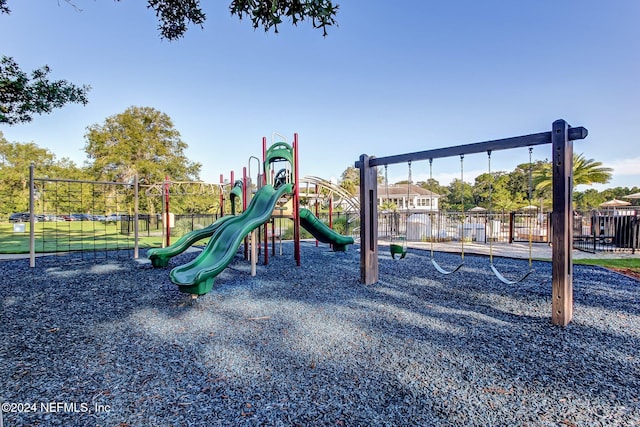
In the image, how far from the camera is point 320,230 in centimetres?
871

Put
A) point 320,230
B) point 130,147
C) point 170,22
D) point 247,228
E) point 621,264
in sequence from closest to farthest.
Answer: point 170,22 → point 247,228 → point 621,264 → point 320,230 → point 130,147

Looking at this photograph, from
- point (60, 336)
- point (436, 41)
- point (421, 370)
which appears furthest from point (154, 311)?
point (436, 41)

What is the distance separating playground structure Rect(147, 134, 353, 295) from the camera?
14.9ft

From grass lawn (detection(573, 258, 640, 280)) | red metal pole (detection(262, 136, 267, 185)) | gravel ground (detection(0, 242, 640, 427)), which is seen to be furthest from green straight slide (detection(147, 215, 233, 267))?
grass lawn (detection(573, 258, 640, 280))

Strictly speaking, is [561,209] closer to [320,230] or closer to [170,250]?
[320,230]

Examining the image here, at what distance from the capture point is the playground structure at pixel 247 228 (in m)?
4.55

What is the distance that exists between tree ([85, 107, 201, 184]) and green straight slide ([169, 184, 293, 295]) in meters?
20.8

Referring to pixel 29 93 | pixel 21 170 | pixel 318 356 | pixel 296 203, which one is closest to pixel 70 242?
pixel 29 93

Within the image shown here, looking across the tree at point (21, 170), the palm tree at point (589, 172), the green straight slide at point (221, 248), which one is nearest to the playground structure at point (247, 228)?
the green straight slide at point (221, 248)

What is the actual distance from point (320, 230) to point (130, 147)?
71.5 feet

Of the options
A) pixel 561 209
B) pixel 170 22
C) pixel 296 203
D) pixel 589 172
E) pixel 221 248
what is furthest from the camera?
pixel 589 172

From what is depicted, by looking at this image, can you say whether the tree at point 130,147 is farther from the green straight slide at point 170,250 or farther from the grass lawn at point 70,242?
the green straight slide at point 170,250

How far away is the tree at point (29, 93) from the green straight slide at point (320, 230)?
6.42 meters

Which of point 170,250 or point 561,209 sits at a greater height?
point 561,209
